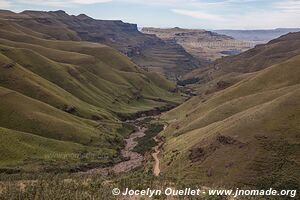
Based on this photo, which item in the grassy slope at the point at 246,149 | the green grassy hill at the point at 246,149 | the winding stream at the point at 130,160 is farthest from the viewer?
the winding stream at the point at 130,160

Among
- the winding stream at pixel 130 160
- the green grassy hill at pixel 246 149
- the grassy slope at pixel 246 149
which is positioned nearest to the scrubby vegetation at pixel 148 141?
the winding stream at pixel 130 160

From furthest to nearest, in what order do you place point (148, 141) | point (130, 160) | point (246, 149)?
1. point (148, 141)
2. point (130, 160)
3. point (246, 149)

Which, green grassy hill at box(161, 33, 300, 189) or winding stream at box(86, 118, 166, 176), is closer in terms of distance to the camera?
green grassy hill at box(161, 33, 300, 189)

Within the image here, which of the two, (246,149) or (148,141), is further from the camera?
(148,141)

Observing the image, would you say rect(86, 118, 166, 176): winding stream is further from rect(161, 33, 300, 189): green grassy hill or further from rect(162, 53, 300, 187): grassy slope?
rect(162, 53, 300, 187): grassy slope

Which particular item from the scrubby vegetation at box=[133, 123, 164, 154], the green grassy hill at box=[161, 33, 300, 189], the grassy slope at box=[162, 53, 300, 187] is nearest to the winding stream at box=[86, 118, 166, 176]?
the scrubby vegetation at box=[133, 123, 164, 154]

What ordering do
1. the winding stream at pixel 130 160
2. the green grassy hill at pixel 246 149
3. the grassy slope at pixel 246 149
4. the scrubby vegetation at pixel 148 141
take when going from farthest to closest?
the scrubby vegetation at pixel 148 141 < the winding stream at pixel 130 160 < the grassy slope at pixel 246 149 < the green grassy hill at pixel 246 149

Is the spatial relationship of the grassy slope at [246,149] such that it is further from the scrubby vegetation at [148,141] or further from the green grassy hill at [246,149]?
the scrubby vegetation at [148,141]

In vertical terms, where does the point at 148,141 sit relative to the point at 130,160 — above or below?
above

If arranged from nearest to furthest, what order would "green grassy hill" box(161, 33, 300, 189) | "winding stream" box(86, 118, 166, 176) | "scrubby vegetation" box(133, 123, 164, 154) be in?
"green grassy hill" box(161, 33, 300, 189), "winding stream" box(86, 118, 166, 176), "scrubby vegetation" box(133, 123, 164, 154)

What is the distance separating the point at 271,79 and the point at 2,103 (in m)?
106

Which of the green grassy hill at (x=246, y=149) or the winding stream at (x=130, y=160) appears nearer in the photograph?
the green grassy hill at (x=246, y=149)

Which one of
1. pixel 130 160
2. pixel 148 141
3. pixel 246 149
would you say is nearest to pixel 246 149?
pixel 246 149

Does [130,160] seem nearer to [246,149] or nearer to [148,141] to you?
[148,141]
